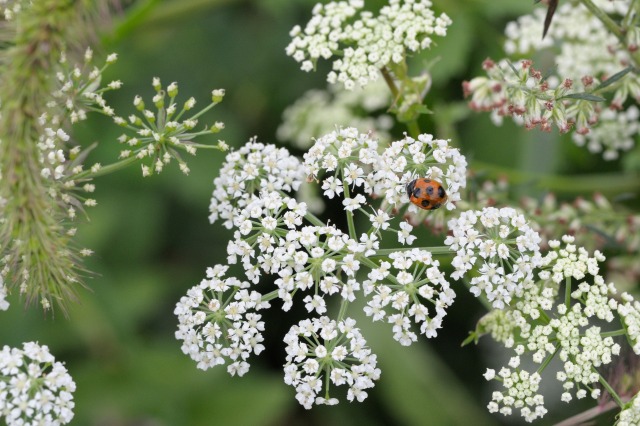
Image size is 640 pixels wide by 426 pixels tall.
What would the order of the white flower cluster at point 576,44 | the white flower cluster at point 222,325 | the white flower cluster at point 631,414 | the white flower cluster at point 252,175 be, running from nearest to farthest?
the white flower cluster at point 631,414
the white flower cluster at point 222,325
the white flower cluster at point 252,175
the white flower cluster at point 576,44

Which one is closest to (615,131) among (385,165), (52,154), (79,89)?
(385,165)

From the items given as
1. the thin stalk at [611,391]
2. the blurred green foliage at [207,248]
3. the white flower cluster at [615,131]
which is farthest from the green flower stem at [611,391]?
the blurred green foliage at [207,248]

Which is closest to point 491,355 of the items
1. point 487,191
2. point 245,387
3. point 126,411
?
point 245,387

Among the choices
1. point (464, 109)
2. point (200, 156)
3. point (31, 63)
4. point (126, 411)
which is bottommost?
point (126, 411)

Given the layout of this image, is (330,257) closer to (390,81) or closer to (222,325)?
(222,325)

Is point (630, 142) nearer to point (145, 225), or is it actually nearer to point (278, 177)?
point (278, 177)

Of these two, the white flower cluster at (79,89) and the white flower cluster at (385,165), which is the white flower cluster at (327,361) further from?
the white flower cluster at (79,89)
